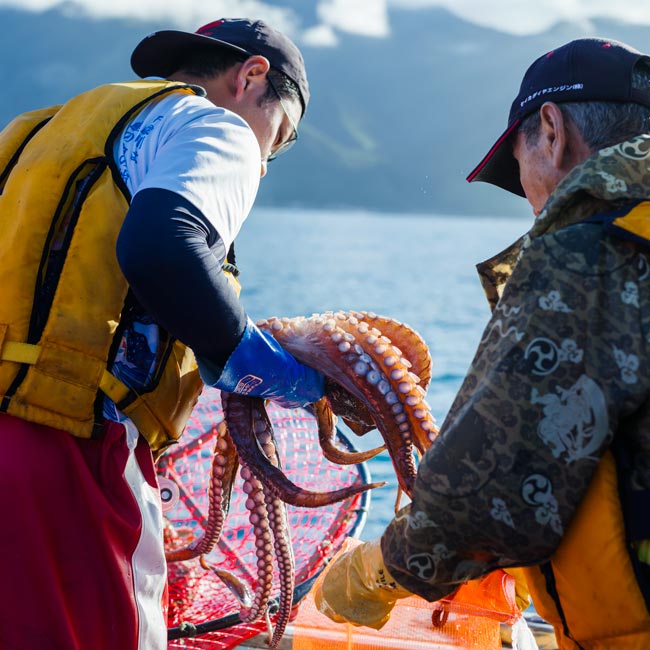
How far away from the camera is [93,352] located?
78.5 inches

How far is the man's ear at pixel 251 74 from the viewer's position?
7.75 ft

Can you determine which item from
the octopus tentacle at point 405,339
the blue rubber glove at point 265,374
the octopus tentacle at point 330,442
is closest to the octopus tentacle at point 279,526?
the blue rubber glove at point 265,374

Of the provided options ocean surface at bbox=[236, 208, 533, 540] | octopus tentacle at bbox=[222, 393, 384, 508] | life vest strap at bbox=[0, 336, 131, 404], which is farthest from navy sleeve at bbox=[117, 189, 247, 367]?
ocean surface at bbox=[236, 208, 533, 540]

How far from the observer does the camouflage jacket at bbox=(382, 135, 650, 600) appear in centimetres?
144

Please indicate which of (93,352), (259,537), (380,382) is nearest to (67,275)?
(93,352)

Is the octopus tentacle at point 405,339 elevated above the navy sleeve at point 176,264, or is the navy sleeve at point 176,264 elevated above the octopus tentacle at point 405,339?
the navy sleeve at point 176,264

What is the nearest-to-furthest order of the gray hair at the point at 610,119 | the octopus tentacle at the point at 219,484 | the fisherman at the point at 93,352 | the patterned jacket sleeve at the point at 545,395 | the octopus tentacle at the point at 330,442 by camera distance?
the patterned jacket sleeve at the point at 545,395 < the gray hair at the point at 610,119 < the fisherman at the point at 93,352 < the octopus tentacle at the point at 219,484 < the octopus tentacle at the point at 330,442

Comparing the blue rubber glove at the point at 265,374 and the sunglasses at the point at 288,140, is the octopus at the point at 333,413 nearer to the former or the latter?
the blue rubber glove at the point at 265,374

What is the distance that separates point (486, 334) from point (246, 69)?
46.7 inches

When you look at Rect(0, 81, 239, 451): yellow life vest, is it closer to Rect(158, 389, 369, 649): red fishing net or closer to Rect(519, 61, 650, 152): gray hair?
Rect(519, 61, 650, 152): gray hair

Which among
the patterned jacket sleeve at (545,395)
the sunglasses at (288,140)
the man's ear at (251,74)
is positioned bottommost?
the patterned jacket sleeve at (545,395)

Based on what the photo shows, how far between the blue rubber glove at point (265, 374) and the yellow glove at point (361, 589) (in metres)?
0.44

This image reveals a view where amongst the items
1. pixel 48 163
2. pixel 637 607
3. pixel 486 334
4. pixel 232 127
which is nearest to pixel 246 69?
pixel 232 127

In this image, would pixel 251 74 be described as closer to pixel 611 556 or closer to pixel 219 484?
pixel 219 484
